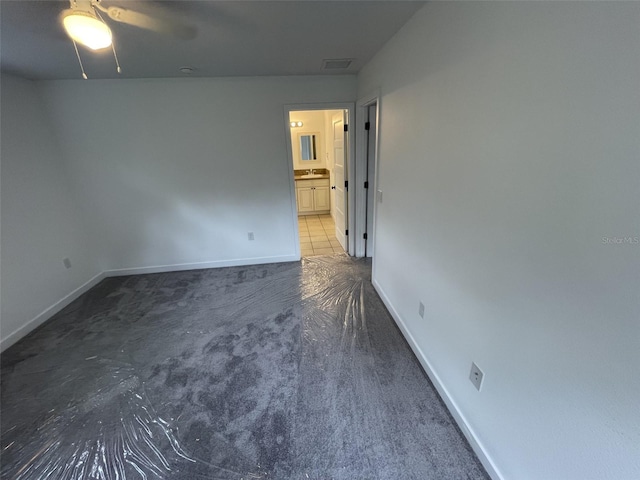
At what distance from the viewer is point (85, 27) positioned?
1232 millimetres

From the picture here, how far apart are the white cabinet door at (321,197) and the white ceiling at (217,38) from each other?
10.9 ft

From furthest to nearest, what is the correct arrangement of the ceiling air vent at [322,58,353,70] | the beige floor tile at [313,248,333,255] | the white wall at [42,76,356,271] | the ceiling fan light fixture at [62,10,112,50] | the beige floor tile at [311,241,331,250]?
the beige floor tile at [311,241,331,250], the beige floor tile at [313,248,333,255], the white wall at [42,76,356,271], the ceiling air vent at [322,58,353,70], the ceiling fan light fixture at [62,10,112,50]

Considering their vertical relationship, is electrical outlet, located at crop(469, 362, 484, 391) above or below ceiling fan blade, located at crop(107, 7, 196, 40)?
below

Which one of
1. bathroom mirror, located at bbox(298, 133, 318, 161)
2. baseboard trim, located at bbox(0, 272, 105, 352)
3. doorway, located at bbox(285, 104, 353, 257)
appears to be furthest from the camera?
bathroom mirror, located at bbox(298, 133, 318, 161)

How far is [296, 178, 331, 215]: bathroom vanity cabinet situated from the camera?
19.6 feet

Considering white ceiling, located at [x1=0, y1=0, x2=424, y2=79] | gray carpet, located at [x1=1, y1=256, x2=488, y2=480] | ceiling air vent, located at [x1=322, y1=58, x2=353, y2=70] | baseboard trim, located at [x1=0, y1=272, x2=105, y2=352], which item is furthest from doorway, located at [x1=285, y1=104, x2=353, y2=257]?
baseboard trim, located at [x1=0, y1=272, x2=105, y2=352]

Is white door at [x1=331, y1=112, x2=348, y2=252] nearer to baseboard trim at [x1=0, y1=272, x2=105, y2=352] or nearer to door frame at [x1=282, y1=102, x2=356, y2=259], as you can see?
door frame at [x1=282, y1=102, x2=356, y2=259]

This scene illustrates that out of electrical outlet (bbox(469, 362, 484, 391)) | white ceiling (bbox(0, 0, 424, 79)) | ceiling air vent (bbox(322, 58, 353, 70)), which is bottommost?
electrical outlet (bbox(469, 362, 484, 391))

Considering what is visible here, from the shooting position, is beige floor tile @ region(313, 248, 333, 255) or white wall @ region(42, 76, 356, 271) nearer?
white wall @ region(42, 76, 356, 271)

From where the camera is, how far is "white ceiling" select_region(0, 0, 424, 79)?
154cm

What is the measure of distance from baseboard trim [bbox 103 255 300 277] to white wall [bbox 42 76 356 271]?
1.2 inches

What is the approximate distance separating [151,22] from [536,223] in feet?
7.84

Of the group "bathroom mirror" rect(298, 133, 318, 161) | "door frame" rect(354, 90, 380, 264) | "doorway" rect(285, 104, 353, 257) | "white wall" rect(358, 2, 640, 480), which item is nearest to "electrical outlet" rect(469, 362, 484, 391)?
"white wall" rect(358, 2, 640, 480)

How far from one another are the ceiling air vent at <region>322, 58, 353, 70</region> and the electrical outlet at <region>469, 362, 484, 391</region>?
274 centimetres
